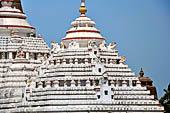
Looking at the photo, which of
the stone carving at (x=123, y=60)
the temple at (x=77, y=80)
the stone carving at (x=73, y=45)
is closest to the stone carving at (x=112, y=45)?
the temple at (x=77, y=80)

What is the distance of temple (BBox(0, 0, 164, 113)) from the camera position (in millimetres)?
91938

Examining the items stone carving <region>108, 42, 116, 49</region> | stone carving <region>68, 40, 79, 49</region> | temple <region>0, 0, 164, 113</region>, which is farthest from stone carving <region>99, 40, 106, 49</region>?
stone carving <region>68, 40, 79, 49</region>

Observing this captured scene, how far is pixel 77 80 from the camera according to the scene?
9394 cm

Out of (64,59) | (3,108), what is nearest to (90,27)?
(64,59)

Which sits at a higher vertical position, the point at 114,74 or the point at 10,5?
the point at 10,5

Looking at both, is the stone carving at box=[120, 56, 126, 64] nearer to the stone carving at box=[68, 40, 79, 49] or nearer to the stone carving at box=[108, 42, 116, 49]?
the stone carving at box=[108, 42, 116, 49]

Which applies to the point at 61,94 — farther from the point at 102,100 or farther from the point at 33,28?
the point at 33,28

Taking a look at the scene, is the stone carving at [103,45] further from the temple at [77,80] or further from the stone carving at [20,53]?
the stone carving at [20,53]

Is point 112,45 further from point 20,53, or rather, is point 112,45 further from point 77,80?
point 20,53

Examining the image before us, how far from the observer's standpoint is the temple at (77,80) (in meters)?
91.9

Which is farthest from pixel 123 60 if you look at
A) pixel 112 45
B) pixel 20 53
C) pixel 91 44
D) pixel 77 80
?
pixel 20 53

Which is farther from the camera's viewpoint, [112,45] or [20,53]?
[20,53]

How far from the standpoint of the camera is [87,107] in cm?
9094

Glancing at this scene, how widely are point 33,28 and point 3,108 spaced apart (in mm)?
16545
